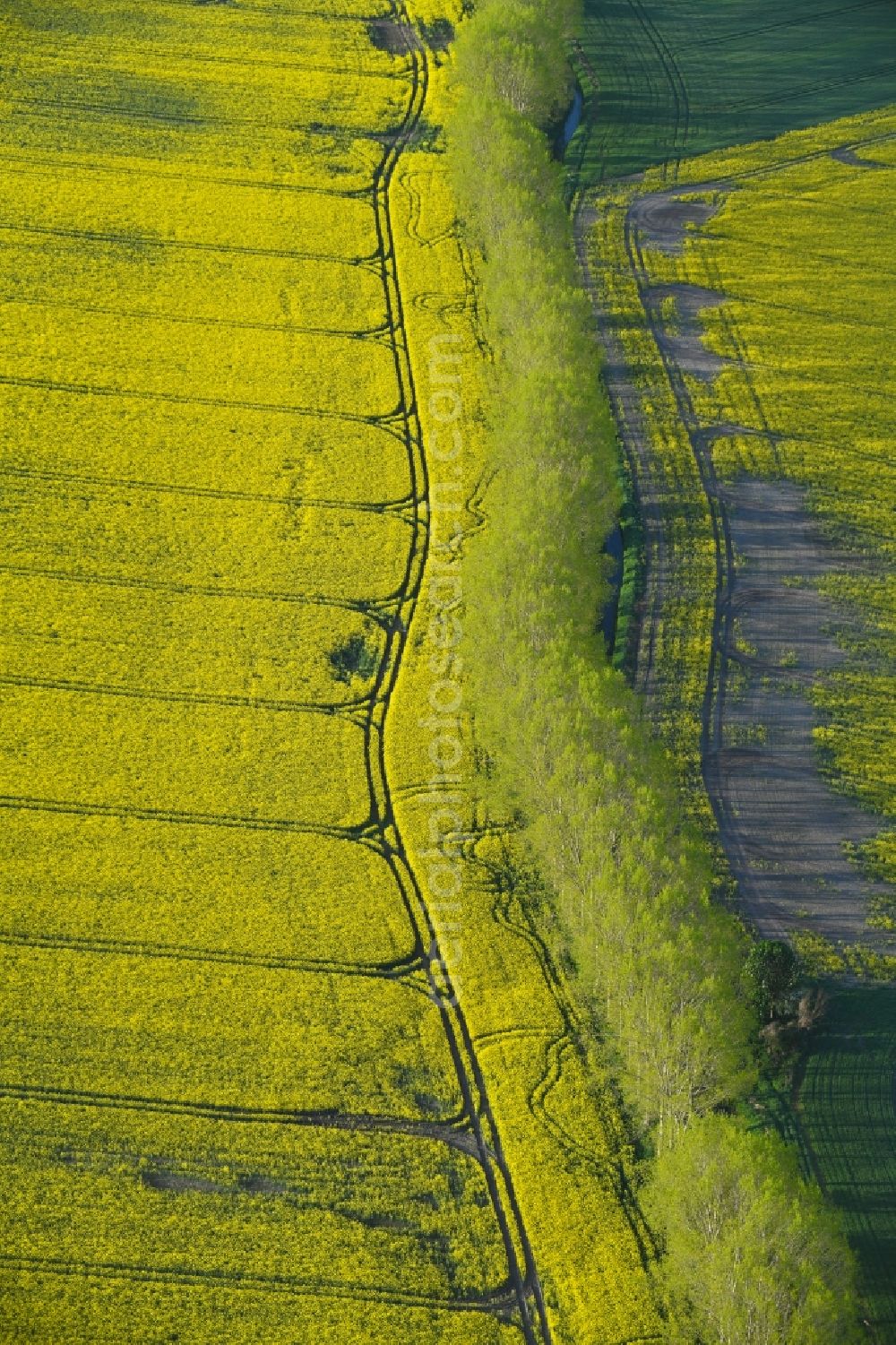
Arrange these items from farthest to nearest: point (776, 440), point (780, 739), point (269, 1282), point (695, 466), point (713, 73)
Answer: point (713, 73) < point (776, 440) < point (695, 466) < point (780, 739) < point (269, 1282)

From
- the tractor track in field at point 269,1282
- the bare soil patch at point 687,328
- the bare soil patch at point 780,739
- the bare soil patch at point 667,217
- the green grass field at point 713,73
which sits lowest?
the tractor track in field at point 269,1282

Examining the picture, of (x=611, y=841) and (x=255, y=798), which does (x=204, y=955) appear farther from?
(x=611, y=841)

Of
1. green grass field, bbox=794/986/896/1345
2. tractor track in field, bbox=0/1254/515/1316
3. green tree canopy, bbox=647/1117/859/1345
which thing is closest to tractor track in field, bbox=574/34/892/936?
green grass field, bbox=794/986/896/1345

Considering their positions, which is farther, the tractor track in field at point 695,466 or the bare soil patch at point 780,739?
the tractor track in field at point 695,466

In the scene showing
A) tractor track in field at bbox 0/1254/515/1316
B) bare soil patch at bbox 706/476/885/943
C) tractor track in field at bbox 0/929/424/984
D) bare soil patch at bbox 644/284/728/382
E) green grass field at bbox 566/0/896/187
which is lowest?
tractor track in field at bbox 0/1254/515/1316

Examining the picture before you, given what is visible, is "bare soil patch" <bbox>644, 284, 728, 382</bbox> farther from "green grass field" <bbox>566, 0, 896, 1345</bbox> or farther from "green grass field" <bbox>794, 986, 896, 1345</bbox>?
"green grass field" <bbox>794, 986, 896, 1345</bbox>

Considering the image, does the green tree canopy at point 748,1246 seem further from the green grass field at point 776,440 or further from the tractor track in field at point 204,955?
the tractor track in field at point 204,955

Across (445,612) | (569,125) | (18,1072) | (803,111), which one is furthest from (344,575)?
(803,111)

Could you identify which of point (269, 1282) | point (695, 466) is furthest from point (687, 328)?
point (269, 1282)

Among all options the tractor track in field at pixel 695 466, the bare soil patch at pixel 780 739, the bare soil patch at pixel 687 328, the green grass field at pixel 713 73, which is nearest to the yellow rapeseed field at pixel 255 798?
the tractor track in field at pixel 695 466
